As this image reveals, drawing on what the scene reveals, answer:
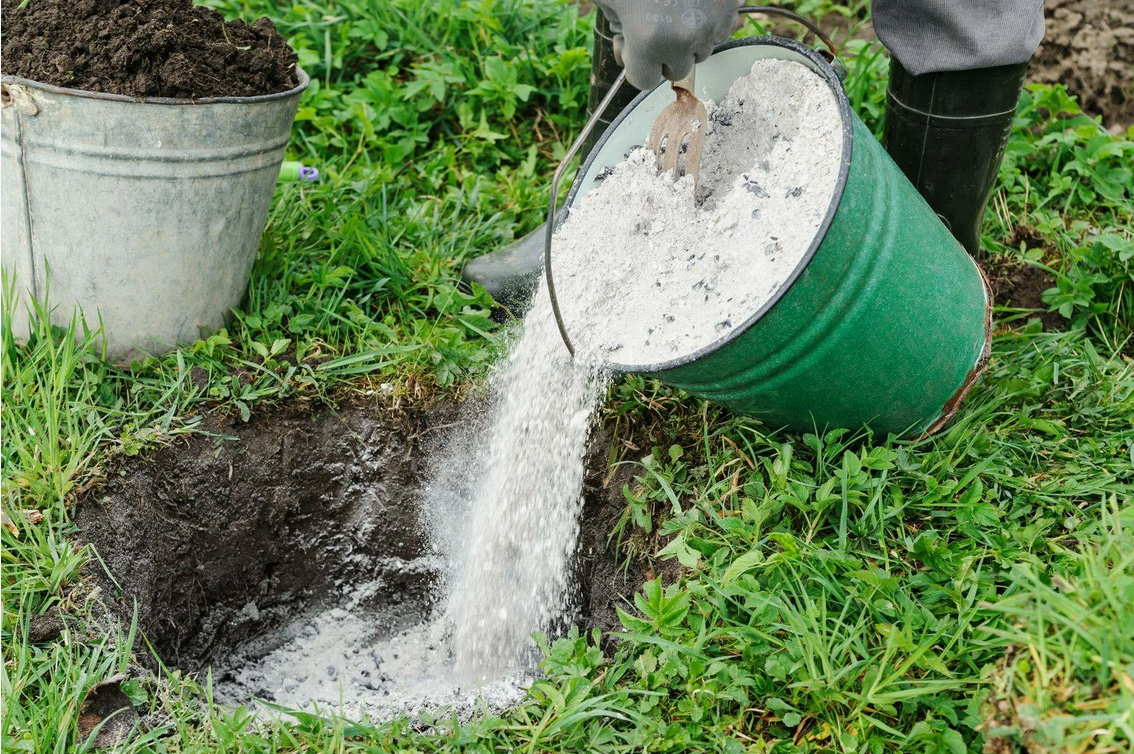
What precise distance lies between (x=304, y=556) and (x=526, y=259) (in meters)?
0.96

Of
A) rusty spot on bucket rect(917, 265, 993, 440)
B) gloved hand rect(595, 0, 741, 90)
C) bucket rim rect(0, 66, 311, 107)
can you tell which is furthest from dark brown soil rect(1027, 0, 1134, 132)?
bucket rim rect(0, 66, 311, 107)

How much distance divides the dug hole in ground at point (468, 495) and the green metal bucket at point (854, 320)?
55 mm

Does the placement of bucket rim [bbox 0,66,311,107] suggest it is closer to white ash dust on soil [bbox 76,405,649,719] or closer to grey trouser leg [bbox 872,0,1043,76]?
white ash dust on soil [bbox 76,405,649,719]

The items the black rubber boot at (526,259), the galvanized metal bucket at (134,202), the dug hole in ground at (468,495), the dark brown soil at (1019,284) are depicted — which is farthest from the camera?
the black rubber boot at (526,259)

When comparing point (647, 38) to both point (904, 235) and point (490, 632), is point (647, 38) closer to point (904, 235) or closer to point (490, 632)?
point (904, 235)

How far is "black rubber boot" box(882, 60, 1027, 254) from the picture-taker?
2.16 meters

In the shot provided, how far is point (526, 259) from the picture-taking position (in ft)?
8.86

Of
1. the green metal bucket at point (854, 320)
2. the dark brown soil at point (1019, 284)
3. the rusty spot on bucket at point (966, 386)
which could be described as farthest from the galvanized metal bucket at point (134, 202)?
the dark brown soil at point (1019, 284)

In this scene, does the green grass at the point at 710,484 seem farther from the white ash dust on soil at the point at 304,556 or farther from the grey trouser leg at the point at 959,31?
the grey trouser leg at the point at 959,31

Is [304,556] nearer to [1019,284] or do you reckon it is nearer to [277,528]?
[277,528]

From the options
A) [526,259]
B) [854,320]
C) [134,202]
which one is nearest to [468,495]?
[526,259]

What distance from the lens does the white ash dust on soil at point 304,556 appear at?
2.24 meters

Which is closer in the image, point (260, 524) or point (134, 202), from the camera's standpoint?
point (134, 202)

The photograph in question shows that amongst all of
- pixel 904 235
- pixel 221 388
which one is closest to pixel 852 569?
pixel 904 235
